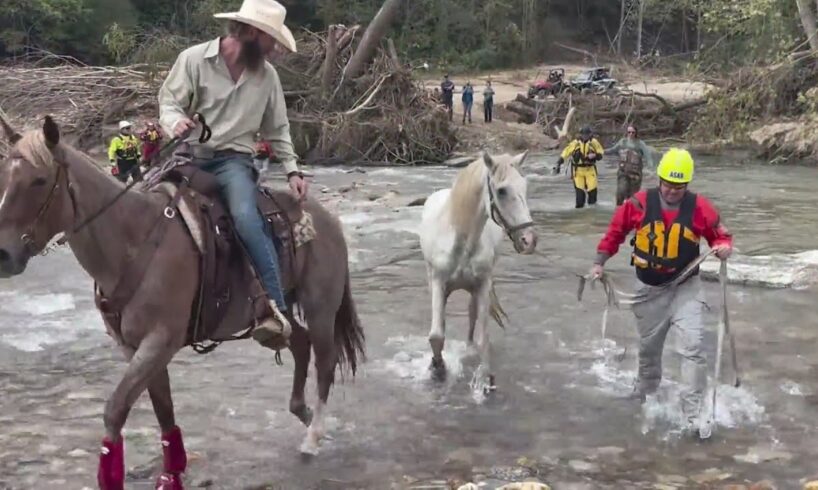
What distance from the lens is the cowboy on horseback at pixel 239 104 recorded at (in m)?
5.05

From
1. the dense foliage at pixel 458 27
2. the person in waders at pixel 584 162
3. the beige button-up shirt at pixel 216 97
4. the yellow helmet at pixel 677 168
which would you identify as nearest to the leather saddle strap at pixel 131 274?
the beige button-up shirt at pixel 216 97

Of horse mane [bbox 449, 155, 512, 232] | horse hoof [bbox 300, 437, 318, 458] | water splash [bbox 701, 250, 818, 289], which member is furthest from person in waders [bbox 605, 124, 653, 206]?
horse hoof [bbox 300, 437, 318, 458]

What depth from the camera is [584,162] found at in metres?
17.6

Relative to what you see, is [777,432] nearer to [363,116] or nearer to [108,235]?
[108,235]

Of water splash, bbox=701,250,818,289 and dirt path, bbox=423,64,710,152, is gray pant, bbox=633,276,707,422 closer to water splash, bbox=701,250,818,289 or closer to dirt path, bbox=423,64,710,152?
water splash, bbox=701,250,818,289

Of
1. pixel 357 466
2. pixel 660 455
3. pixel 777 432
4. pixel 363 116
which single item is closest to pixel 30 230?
A: pixel 357 466

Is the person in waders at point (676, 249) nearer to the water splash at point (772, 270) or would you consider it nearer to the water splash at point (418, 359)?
the water splash at point (418, 359)

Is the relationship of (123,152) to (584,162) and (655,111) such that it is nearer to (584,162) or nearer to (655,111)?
(584,162)

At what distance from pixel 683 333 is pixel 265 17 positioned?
3.37 metres

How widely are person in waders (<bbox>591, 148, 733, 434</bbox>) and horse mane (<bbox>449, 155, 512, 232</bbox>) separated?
0.99m

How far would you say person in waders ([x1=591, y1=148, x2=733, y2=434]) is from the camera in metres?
6.17

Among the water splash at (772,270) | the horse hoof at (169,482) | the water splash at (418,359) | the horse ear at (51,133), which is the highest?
the horse ear at (51,133)

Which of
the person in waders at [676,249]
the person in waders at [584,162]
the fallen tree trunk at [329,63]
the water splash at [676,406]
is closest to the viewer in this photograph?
the person in waders at [676,249]

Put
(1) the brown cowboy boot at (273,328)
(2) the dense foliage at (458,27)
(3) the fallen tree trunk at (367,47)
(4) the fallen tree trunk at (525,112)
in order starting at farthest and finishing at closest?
(4) the fallen tree trunk at (525,112), (2) the dense foliage at (458,27), (3) the fallen tree trunk at (367,47), (1) the brown cowboy boot at (273,328)
